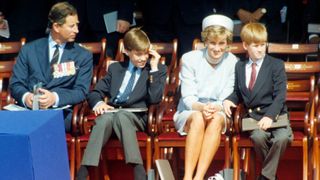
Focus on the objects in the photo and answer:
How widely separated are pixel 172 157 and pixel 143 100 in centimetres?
54

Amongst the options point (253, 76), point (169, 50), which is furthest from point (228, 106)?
point (169, 50)

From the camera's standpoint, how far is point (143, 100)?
6.91 meters

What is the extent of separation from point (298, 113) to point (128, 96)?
1.49 metres

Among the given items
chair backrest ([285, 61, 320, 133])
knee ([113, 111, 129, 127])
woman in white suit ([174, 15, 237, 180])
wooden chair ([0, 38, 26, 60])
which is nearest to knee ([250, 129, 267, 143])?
woman in white suit ([174, 15, 237, 180])

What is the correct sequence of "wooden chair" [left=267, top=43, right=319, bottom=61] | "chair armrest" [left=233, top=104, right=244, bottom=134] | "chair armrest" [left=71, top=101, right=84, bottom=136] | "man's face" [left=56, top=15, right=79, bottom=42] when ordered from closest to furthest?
1. "chair armrest" [left=233, top=104, right=244, bottom=134]
2. "chair armrest" [left=71, top=101, right=84, bottom=136]
3. "man's face" [left=56, top=15, right=79, bottom=42]
4. "wooden chair" [left=267, top=43, right=319, bottom=61]

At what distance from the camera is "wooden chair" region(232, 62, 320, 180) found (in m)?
6.47

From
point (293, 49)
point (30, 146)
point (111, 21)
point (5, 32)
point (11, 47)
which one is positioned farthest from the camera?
point (5, 32)

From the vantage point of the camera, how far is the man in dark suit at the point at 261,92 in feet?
20.9

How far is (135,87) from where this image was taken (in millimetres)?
6926

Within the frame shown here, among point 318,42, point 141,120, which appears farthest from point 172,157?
point 318,42

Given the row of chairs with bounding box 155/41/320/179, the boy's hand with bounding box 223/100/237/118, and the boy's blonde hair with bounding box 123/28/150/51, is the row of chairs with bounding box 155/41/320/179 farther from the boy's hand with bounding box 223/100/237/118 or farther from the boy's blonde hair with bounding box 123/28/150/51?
the boy's blonde hair with bounding box 123/28/150/51

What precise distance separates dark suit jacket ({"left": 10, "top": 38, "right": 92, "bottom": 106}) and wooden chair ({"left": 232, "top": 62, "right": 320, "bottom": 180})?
4.67 feet

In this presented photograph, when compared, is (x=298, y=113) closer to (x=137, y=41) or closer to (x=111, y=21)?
(x=137, y=41)

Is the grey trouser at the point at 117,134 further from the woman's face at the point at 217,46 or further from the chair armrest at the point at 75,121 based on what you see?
the woman's face at the point at 217,46
